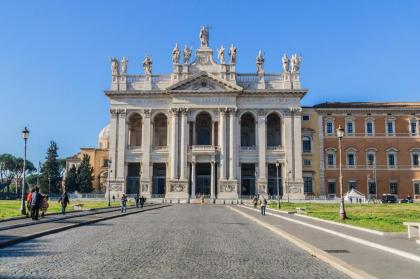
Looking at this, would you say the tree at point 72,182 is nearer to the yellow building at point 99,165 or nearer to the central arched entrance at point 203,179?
the yellow building at point 99,165

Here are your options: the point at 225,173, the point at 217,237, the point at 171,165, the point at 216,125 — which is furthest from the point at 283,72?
the point at 217,237

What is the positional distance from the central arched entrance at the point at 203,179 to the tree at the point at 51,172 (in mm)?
32053

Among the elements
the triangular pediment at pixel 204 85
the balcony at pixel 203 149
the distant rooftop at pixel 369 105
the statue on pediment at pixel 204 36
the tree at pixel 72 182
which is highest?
the statue on pediment at pixel 204 36

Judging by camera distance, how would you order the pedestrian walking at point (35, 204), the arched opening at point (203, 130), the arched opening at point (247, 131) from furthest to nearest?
the arched opening at point (247, 131) < the arched opening at point (203, 130) < the pedestrian walking at point (35, 204)

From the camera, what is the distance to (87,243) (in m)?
14.4

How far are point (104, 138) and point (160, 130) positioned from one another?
97.2 feet

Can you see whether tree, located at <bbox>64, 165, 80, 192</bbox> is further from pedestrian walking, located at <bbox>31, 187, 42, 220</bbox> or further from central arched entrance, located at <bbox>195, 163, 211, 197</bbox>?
pedestrian walking, located at <bbox>31, 187, 42, 220</bbox>

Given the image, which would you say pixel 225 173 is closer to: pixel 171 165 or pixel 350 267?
pixel 171 165

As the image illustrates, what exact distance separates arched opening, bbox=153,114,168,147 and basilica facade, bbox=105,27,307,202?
7.90ft

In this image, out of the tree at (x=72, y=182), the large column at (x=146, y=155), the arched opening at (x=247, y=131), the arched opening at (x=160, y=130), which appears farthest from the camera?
the tree at (x=72, y=182)

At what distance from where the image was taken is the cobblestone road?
9484 mm

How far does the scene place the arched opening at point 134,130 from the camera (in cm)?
7294

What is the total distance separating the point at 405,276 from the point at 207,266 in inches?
164

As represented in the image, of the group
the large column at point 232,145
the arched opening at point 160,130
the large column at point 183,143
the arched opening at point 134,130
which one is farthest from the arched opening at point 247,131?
the arched opening at point 134,130
